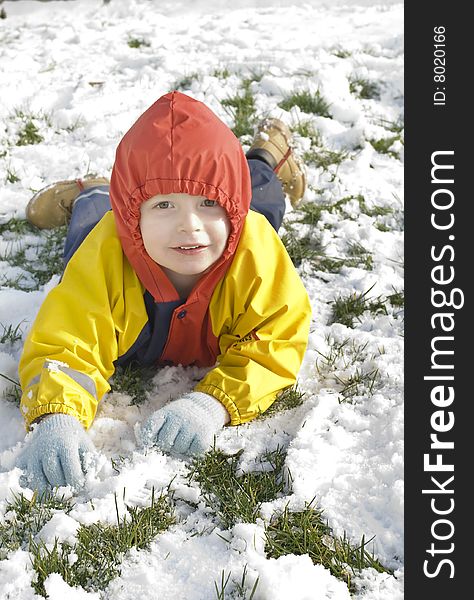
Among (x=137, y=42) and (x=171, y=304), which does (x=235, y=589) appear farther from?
(x=137, y=42)

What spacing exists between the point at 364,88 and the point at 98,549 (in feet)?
12.2

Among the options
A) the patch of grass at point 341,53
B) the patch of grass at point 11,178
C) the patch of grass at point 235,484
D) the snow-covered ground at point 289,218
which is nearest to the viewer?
the snow-covered ground at point 289,218

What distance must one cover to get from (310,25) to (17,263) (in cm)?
374

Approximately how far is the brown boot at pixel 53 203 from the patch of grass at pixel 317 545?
2019mm

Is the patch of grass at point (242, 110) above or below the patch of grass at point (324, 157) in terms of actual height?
above

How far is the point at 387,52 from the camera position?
A: 206 inches

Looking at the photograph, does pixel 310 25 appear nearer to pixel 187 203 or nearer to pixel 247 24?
pixel 247 24

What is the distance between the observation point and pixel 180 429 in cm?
214

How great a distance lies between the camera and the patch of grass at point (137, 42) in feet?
17.7

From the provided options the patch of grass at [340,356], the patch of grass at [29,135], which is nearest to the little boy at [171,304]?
the patch of grass at [340,356]

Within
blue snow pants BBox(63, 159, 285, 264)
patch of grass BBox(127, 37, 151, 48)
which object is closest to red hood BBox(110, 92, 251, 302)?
blue snow pants BBox(63, 159, 285, 264)

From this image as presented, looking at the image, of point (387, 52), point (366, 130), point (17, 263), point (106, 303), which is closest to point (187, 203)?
point (106, 303)

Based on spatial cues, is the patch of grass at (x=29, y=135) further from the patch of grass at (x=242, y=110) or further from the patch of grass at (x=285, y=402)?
the patch of grass at (x=285, y=402)

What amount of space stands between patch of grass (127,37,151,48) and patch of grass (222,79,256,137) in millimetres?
1207
